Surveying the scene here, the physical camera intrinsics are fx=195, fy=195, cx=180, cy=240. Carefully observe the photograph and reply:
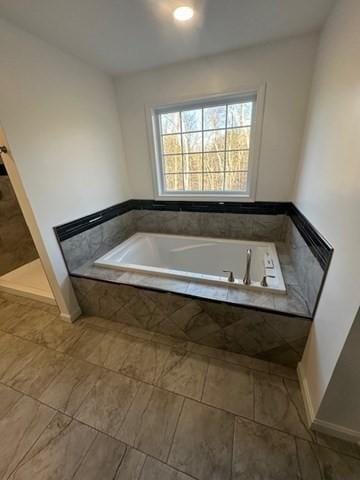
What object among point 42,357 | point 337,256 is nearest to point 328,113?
point 337,256

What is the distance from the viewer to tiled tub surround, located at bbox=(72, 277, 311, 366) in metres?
1.35

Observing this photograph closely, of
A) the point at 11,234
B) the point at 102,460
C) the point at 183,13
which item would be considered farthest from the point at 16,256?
the point at 183,13

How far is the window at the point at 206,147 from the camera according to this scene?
6.56ft

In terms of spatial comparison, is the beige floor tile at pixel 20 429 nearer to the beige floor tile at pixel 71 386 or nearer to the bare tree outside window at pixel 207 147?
the beige floor tile at pixel 71 386

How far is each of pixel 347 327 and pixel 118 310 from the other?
1658mm

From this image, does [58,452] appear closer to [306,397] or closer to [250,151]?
[306,397]

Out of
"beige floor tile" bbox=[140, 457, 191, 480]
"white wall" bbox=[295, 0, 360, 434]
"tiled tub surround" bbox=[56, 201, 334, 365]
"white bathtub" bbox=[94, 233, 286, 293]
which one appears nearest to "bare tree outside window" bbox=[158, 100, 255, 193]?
"tiled tub surround" bbox=[56, 201, 334, 365]

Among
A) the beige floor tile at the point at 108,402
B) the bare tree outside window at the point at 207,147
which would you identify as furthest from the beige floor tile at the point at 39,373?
the bare tree outside window at the point at 207,147

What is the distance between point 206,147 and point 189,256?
1.28 m

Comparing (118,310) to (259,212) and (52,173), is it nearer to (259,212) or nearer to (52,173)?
(52,173)

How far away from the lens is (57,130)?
1.63 m

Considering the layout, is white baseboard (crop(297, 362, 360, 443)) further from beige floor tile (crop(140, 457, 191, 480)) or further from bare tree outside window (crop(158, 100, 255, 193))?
bare tree outside window (crop(158, 100, 255, 193))

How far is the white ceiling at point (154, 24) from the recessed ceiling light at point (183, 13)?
39 mm

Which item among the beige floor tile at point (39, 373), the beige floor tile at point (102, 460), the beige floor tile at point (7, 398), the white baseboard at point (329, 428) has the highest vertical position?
the white baseboard at point (329, 428)
